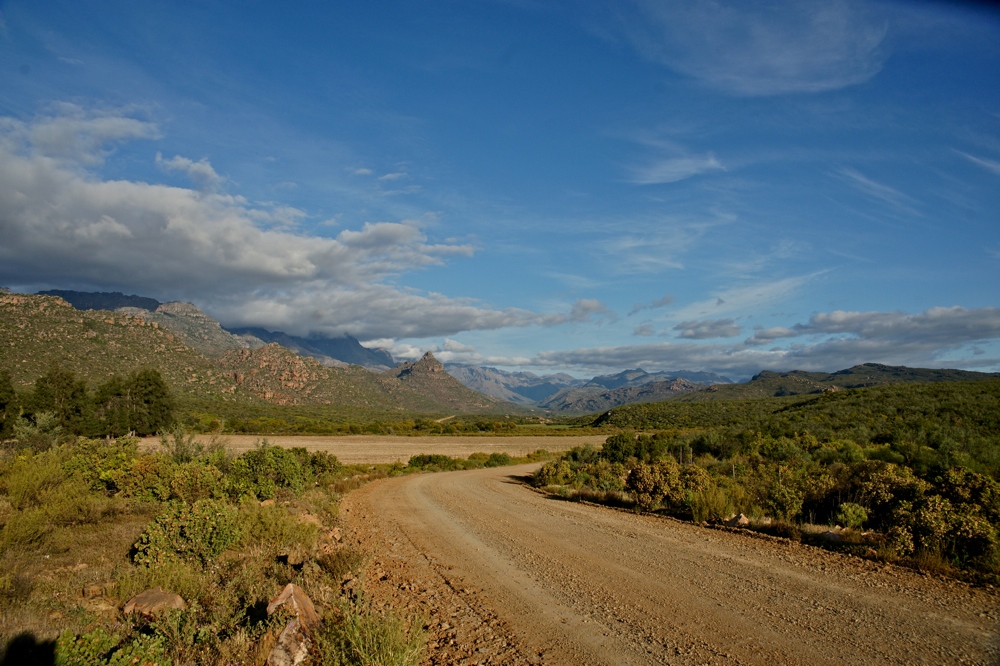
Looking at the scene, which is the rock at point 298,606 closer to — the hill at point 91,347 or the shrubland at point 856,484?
the shrubland at point 856,484

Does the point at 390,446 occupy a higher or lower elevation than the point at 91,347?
lower

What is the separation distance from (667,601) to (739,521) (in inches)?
232

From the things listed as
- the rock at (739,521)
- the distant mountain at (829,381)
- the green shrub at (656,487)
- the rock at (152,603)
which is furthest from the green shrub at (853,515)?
the distant mountain at (829,381)

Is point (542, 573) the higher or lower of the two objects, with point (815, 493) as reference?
lower

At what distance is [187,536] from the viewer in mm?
8656

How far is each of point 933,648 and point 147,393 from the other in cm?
6440

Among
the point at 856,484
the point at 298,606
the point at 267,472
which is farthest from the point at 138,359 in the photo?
the point at 856,484

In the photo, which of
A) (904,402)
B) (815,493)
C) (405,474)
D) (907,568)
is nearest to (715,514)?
(815,493)

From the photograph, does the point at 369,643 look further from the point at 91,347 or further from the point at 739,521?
the point at 91,347

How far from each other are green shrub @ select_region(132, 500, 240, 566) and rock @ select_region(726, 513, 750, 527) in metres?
10.5

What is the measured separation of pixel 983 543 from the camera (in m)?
8.09

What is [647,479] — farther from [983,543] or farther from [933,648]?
[933,648]

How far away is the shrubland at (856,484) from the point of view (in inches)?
341

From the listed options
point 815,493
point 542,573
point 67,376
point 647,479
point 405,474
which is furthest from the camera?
point 67,376
